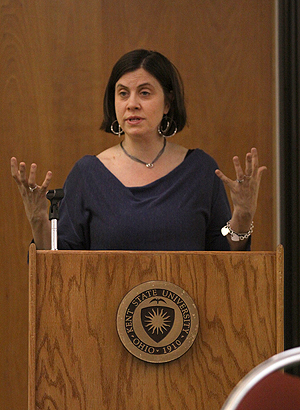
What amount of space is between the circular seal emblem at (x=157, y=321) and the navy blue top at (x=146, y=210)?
458 mm

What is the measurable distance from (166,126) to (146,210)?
41 centimetres

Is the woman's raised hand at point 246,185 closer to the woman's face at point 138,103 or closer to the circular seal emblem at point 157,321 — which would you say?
the circular seal emblem at point 157,321

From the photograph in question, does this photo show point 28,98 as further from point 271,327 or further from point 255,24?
point 271,327

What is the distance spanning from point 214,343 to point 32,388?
0.48 metres

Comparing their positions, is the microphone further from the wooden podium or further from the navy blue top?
the navy blue top

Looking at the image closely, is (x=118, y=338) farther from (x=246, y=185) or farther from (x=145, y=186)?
(x=145, y=186)

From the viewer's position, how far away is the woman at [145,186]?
198 centimetres

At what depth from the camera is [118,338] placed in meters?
1.51

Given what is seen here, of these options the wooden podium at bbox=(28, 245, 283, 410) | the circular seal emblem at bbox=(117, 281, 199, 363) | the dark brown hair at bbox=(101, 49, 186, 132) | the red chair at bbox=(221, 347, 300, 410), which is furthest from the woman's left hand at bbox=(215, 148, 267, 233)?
the red chair at bbox=(221, 347, 300, 410)

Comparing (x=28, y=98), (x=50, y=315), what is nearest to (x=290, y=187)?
(x=28, y=98)

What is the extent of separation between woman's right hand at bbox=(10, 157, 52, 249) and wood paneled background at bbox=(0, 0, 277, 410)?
1.41 m

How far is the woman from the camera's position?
1.98 metres

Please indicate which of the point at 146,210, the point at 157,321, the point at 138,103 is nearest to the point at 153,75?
the point at 138,103

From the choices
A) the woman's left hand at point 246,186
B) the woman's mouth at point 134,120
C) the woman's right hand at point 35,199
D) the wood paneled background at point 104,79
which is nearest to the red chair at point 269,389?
the woman's left hand at point 246,186
